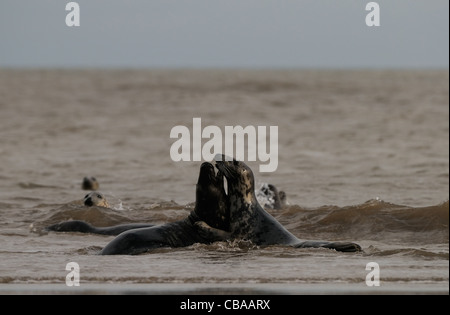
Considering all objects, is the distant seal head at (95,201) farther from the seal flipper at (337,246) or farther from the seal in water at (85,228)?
the seal flipper at (337,246)

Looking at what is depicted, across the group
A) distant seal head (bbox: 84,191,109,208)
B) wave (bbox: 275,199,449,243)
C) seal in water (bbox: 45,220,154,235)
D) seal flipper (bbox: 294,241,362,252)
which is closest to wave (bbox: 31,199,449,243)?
wave (bbox: 275,199,449,243)

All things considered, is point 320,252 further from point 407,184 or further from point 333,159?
point 333,159

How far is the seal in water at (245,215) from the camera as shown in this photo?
10.2m

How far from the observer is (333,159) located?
71.1ft

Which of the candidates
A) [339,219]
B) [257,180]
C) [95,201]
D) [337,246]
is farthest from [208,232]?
[257,180]

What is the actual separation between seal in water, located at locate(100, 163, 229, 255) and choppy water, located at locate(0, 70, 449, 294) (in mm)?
150

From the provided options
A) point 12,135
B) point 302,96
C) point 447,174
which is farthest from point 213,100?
point 447,174

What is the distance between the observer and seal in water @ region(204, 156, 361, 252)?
33.4ft

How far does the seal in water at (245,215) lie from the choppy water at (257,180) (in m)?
0.17

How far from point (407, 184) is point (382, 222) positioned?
4.90m

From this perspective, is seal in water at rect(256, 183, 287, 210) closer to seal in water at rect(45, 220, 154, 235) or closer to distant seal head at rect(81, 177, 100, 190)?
seal in water at rect(45, 220, 154, 235)

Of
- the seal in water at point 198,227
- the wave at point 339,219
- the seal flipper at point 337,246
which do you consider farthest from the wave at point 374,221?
the seal in water at point 198,227

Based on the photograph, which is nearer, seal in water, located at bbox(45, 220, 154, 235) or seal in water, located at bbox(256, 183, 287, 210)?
seal in water, located at bbox(45, 220, 154, 235)

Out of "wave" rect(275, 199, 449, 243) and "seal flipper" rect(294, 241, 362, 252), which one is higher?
"wave" rect(275, 199, 449, 243)
